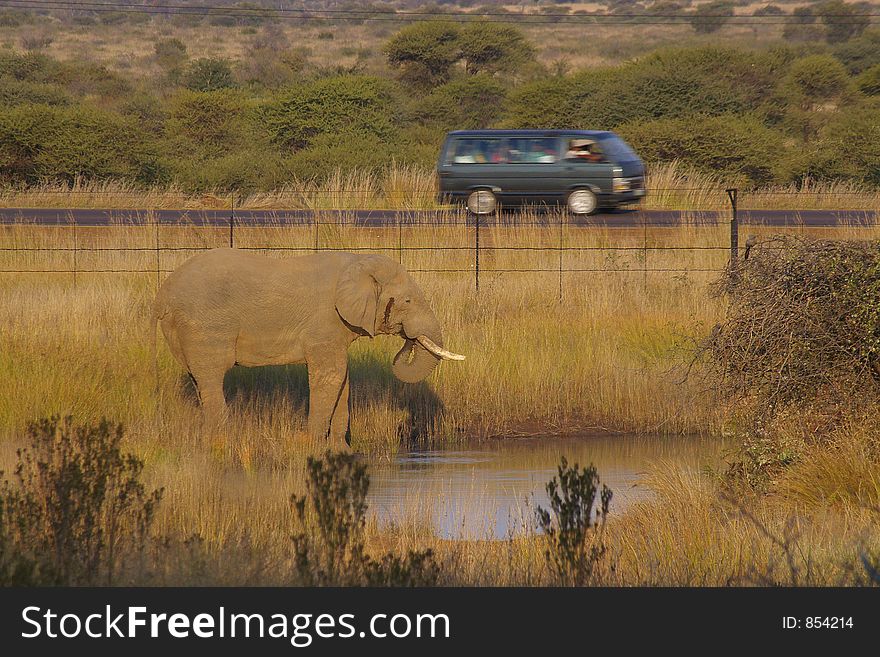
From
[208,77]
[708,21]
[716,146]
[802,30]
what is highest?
[708,21]

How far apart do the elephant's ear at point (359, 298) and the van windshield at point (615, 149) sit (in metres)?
17.4

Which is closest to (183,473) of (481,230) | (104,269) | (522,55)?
(104,269)

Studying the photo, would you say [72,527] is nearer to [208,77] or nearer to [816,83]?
[816,83]

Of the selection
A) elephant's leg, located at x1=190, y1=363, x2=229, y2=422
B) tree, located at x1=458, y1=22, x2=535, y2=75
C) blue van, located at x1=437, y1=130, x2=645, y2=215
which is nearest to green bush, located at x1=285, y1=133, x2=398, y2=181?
blue van, located at x1=437, y1=130, x2=645, y2=215

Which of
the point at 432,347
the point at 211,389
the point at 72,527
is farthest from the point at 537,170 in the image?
the point at 72,527

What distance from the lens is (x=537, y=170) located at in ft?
92.1

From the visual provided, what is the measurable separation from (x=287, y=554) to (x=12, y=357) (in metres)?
6.51

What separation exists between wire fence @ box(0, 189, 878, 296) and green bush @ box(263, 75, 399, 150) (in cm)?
1918

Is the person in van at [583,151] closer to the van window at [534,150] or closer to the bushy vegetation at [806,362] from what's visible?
the van window at [534,150]

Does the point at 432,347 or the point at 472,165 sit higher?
the point at 472,165

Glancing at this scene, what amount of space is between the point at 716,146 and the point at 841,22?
183 ft

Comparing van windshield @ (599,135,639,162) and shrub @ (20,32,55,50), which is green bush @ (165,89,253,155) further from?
shrub @ (20,32,55,50)

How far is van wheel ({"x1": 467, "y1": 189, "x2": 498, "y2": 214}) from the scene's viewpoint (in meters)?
27.9
